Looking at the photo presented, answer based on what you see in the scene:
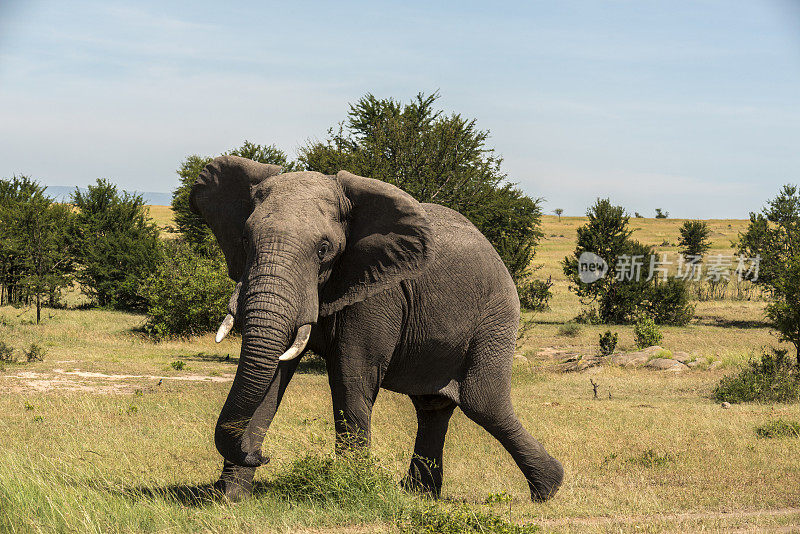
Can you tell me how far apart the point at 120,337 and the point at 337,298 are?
23.8 metres

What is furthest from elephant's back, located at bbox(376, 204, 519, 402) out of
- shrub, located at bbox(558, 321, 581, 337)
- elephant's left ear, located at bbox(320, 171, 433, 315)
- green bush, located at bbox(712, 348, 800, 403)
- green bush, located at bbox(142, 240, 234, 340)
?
shrub, located at bbox(558, 321, 581, 337)

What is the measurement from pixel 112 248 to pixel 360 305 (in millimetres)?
34991

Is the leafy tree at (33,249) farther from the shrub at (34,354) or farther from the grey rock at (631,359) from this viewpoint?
the grey rock at (631,359)

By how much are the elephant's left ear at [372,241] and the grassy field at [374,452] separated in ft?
4.86

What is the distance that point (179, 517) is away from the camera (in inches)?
253

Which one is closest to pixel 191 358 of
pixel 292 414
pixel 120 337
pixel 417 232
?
pixel 120 337

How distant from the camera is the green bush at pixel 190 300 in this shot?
2816 centimetres

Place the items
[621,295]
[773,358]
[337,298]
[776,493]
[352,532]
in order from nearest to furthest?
[352,532]
[337,298]
[776,493]
[773,358]
[621,295]

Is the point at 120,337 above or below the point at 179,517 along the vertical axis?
below

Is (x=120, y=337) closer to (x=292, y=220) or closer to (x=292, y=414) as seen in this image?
(x=292, y=414)

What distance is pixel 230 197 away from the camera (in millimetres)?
7590

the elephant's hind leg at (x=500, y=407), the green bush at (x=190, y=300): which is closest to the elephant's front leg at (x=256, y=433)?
the elephant's hind leg at (x=500, y=407)

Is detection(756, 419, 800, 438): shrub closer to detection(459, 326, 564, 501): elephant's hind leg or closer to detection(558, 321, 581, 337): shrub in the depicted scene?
detection(459, 326, 564, 501): elephant's hind leg

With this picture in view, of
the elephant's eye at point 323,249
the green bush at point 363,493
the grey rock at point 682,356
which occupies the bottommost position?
the grey rock at point 682,356
